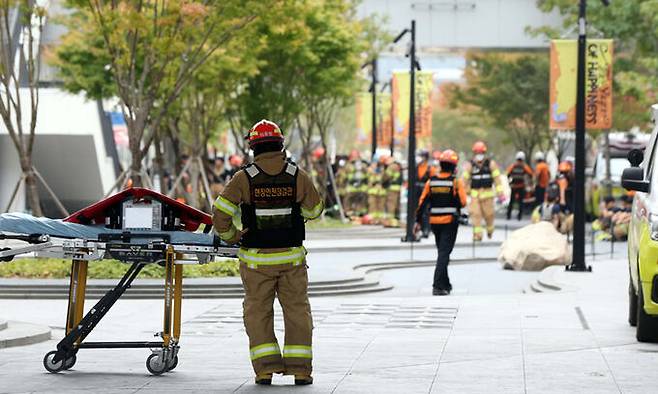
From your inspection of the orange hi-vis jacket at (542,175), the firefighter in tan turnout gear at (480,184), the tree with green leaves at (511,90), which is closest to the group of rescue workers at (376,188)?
the orange hi-vis jacket at (542,175)

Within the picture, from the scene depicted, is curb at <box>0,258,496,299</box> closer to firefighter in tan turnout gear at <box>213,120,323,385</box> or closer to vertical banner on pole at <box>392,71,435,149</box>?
firefighter in tan turnout gear at <box>213,120,323,385</box>

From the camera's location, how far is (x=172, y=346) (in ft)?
38.1

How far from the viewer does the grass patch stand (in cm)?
2152

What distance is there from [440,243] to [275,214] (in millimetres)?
10201

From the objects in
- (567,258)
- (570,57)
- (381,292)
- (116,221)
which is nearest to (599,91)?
(570,57)

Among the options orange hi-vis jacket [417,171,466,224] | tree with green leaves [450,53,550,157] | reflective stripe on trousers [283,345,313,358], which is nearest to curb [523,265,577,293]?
orange hi-vis jacket [417,171,466,224]

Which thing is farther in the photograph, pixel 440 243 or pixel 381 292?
pixel 381 292

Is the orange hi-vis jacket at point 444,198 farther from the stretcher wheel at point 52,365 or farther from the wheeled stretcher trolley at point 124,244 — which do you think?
the stretcher wheel at point 52,365

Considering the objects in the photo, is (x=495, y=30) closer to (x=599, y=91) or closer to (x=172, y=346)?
(x=599, y=91)

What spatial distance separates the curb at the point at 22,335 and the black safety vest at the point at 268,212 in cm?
336

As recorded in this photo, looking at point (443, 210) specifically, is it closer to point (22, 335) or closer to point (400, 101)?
point (22, 335)

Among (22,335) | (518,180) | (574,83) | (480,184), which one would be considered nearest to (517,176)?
(518,180)

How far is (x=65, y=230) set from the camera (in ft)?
37.5

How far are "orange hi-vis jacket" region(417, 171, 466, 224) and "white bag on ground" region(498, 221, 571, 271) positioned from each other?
6.29 meters
